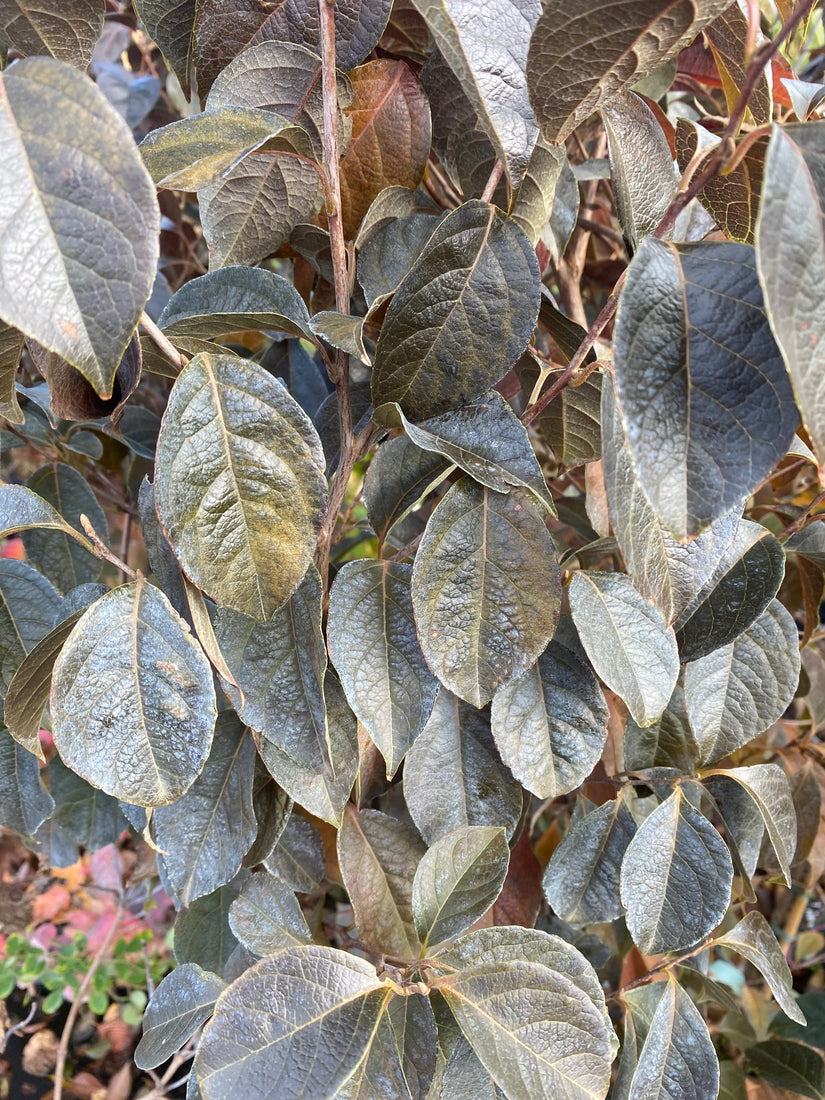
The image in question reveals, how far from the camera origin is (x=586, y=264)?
926mm

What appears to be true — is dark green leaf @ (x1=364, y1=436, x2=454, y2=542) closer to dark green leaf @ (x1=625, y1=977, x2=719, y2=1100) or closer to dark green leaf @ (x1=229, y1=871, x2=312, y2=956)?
dark green leaf @ (x1=229, y1=871, x2=312, y2=956)

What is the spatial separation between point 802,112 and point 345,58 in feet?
0.98

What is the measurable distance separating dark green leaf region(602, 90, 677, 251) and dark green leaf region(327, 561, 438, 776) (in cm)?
27

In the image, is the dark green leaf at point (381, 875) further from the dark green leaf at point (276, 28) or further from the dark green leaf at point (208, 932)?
the dark green leaf at point (276, 28)

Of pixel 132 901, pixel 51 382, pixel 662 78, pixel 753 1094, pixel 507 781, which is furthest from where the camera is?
pixel 132 901

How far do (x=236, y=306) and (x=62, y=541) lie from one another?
372 millimetres

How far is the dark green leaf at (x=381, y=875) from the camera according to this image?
0.60 metres

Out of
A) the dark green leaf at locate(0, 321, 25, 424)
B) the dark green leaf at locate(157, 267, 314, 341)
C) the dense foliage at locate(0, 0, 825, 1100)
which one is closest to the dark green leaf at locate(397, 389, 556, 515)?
the dense foliage at locate(0, 0, 825, 1100)

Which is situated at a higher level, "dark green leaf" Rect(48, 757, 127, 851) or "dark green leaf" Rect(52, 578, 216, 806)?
"dark green leaf" Rect(52, 578, 216, 806)

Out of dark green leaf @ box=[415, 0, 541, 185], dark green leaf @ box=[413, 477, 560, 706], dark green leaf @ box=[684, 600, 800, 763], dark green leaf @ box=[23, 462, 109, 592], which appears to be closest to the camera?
dark green leaf @ box=[415, 0, 541, 185]

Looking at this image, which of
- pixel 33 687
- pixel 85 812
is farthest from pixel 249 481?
pixel 85 812

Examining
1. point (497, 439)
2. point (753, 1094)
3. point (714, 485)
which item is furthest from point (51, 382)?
point (753, 1094)

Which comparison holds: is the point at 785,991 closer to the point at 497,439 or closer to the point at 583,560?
the point at 583,560

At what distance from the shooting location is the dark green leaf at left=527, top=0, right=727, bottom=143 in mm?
361
